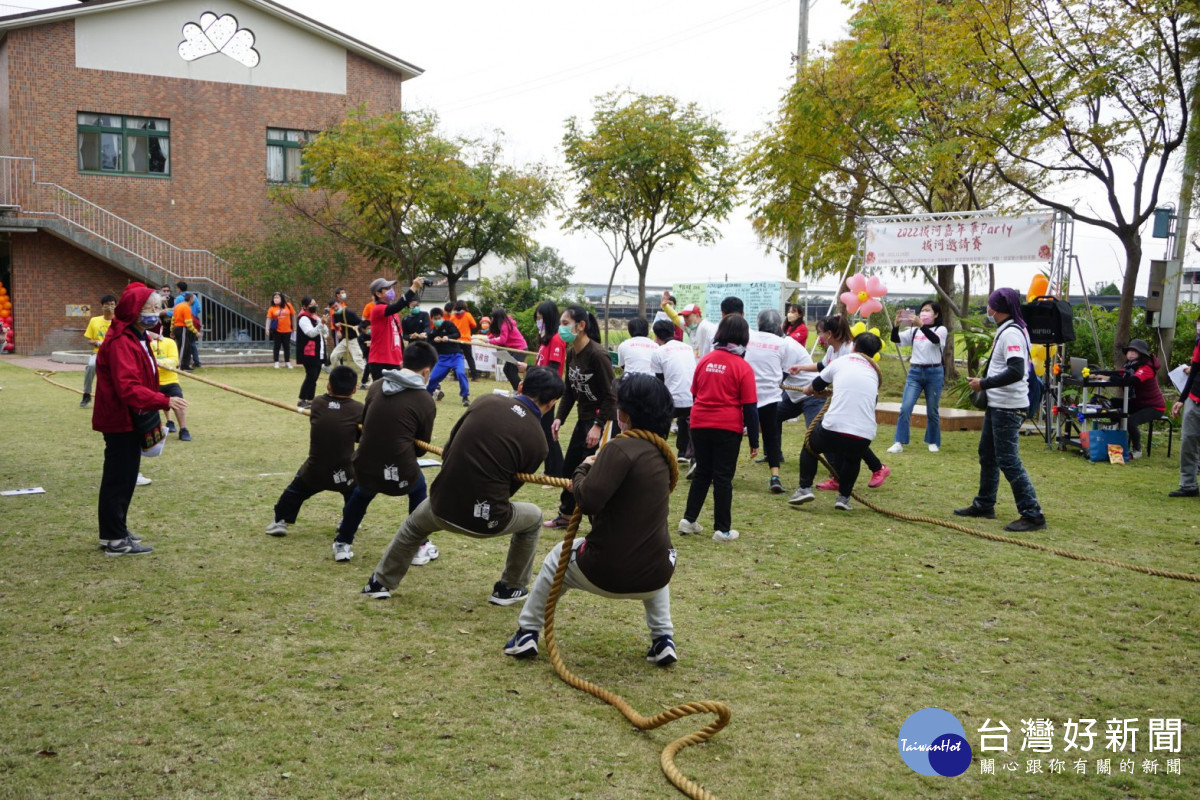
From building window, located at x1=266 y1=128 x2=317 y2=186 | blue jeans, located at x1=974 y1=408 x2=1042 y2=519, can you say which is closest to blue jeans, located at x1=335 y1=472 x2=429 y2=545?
blue jeans, located at x1=974 y1=408 x2=1042 y2=519

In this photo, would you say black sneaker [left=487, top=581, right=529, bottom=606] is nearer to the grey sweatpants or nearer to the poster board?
the grey sweatpants

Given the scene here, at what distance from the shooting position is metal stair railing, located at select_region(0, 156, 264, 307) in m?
25.0

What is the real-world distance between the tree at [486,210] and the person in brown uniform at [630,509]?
22.3 meters

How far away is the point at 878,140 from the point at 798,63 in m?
2.52

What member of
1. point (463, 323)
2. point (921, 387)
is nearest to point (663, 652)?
point (921, 387)

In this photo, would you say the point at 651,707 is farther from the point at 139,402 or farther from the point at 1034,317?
the point at 1034,317

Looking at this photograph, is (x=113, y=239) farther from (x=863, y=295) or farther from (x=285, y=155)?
(x=863, y=295)

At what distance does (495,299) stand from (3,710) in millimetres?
24815

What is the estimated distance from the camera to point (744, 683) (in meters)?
4.49

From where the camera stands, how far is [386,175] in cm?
2522

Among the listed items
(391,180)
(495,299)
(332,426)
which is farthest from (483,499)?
(495,299)

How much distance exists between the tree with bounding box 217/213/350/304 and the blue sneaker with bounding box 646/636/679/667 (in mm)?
24485

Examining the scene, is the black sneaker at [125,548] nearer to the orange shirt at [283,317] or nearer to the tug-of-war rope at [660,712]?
the tug-of-war rope at [660,712]

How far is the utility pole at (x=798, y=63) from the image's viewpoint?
20.2 metres
